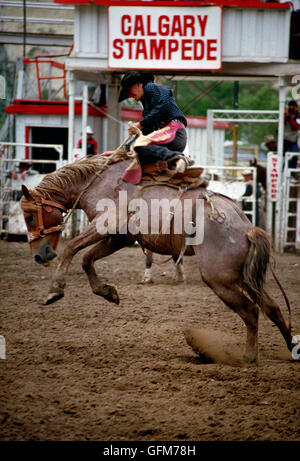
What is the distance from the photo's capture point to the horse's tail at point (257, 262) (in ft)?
16.1

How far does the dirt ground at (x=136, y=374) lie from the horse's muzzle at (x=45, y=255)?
29.9 inches

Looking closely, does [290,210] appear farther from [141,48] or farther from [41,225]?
[41,225]

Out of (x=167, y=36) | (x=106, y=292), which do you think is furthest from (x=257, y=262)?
(x=167, y=36)

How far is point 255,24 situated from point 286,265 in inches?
190

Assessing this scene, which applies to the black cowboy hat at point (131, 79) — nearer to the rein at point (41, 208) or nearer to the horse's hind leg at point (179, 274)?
the rein at point (41, 208)

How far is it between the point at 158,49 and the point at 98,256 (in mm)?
7110

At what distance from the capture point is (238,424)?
12.0 feet

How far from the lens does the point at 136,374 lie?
15.3ft

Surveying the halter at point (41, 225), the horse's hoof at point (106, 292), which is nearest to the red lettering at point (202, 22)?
the halter at point (41, 225)

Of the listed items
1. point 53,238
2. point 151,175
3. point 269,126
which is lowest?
point 53,238

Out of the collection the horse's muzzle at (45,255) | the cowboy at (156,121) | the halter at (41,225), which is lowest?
the horse's muzzle at (45,255)

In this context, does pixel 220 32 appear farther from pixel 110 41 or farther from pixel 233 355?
pixel 233 355

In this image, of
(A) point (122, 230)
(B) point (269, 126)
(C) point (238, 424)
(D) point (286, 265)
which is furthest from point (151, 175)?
(B) point (269, 126)
